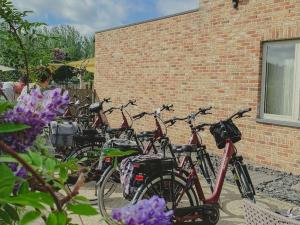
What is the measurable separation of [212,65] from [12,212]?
873 cm

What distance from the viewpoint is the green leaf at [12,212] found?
2.89 ft

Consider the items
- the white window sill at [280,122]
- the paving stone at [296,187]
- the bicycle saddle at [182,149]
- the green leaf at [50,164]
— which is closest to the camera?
the green leaf at [50,164]

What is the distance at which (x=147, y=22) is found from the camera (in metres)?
11.6

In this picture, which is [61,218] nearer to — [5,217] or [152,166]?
[5,217]

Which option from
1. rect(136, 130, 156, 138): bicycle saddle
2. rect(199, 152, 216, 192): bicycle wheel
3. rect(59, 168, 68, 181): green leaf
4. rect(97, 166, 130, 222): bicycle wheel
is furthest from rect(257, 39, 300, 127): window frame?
rect(59, 168, 68, 181): green leaf

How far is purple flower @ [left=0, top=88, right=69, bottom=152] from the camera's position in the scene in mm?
782

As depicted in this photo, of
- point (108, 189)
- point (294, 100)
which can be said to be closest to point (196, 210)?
point (108, 189)

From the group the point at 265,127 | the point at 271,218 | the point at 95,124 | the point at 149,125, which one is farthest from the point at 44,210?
the point at 149,125

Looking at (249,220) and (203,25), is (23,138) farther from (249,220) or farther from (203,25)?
(203,25)

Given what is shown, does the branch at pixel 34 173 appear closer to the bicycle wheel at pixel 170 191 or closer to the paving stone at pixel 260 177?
the bicycle wheel at pixel 170 191

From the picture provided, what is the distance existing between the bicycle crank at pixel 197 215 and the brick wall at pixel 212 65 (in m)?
3.68

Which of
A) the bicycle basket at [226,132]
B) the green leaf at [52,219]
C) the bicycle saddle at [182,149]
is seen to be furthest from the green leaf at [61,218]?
the bicycle basket at [226,132]

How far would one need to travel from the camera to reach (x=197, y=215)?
4234mm

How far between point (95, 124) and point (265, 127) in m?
2.99
